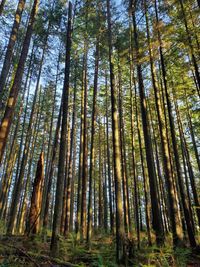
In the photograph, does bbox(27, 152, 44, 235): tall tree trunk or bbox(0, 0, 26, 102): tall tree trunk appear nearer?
bbox(0, 0, 26, 102): tall tree trunk

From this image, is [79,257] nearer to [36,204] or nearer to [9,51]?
[36,204]

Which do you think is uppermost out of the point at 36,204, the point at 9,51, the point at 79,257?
the point at 9,51

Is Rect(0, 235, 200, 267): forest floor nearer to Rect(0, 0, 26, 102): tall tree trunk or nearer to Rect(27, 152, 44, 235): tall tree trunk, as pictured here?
Rect(27, 152, 44, 235): tall tree trunk

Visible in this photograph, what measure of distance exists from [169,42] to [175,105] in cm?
592

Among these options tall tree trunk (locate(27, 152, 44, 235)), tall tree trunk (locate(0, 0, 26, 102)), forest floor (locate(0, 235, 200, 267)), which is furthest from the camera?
tall tree trunk (locate(27, 152, 44, 235))

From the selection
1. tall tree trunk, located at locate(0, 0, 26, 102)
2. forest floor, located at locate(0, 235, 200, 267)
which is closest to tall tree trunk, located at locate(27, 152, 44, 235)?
forest floor, located at locate(0, 235, 200, 267)

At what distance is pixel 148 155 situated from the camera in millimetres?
7379

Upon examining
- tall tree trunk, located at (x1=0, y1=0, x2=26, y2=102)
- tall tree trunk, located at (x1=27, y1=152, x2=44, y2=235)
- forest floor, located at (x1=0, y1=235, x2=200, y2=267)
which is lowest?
forest floor, located at (x1=0, y1=235, x2=200, y2=267)

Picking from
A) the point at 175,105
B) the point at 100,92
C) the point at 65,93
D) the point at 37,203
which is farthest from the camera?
the point at 100,92

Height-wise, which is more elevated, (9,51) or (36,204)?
(9,51)

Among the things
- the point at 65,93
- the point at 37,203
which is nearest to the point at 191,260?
the point at 37,203

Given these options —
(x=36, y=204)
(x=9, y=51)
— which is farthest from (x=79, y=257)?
(x=9, y=51)

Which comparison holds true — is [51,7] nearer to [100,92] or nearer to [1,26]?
[1,26]

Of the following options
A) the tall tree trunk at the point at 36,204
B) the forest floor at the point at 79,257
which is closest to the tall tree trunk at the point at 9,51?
the tall tree trunk at the point at 36,204
